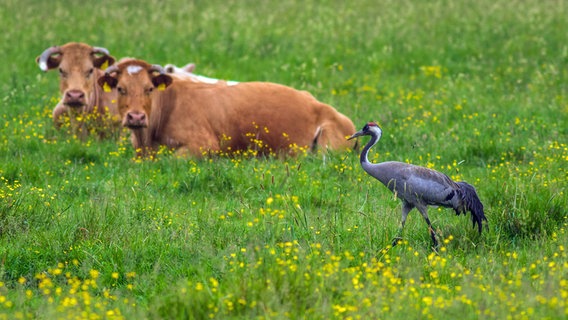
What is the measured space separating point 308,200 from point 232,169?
1261 millimetres

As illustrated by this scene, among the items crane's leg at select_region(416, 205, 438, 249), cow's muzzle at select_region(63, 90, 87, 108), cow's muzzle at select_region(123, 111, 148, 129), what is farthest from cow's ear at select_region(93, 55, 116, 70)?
crane's leg at select_region(416, 205, 438, 249)

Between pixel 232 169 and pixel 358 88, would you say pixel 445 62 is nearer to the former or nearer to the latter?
pixel 358 88

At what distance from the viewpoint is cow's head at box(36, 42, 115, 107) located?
1249 cm

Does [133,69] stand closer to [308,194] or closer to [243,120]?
[243,120]

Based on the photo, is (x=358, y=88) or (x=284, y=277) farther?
(x=358, y=88)

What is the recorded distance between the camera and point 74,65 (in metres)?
12.6

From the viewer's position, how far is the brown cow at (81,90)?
12180 mm

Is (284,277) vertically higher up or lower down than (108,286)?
higher up

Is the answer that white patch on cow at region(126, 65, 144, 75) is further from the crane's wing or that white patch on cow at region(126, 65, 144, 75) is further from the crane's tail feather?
the crane's tail feather

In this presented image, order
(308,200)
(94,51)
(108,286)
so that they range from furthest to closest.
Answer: (94,51) → (308,200) → (108,286)

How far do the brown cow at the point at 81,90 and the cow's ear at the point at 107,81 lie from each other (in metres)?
0.87

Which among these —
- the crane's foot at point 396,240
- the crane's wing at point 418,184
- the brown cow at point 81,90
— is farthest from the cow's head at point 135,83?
the crane's foot at point 396,240

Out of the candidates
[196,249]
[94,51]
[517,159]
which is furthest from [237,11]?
[196,249]

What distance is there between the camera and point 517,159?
10367mm
